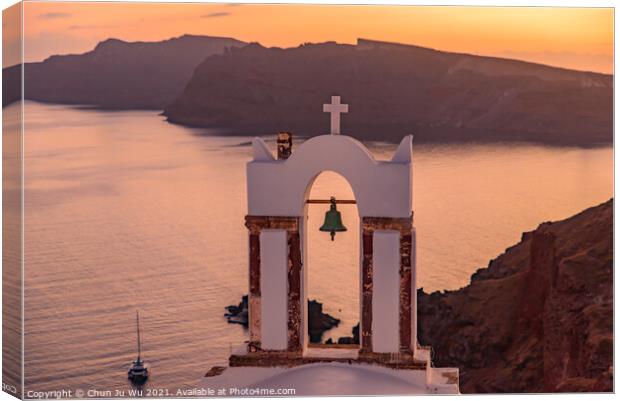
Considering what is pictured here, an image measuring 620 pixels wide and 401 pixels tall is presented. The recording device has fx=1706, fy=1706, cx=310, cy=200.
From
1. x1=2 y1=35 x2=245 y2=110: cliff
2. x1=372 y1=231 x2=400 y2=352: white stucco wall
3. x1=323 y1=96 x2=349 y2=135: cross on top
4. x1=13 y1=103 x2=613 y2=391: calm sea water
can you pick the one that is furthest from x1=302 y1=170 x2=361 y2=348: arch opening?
x1=323 y1=96 x2=349 y2=135: cross on top

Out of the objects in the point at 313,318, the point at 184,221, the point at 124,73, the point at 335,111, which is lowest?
the point at 313,318

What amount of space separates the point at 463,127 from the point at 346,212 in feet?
7.60

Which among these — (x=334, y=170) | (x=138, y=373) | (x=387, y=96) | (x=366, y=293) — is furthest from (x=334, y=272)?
(x=334, y=170)

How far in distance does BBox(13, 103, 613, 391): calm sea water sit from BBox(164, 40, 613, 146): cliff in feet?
1.11

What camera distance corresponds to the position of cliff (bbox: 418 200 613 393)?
21.4 metres

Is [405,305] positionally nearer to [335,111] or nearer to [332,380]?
[332,380]

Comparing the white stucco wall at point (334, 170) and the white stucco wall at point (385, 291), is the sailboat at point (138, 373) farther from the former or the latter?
the white stucco wall at point (385, 291)

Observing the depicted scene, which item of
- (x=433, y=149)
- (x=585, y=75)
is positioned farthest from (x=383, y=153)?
(x=585, y=75)

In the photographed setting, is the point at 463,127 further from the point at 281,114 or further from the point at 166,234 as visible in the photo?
the point at 166,234

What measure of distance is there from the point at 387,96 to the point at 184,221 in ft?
12.6

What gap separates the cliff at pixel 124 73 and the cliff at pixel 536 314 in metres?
4.96

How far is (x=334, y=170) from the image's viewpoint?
17.2 m

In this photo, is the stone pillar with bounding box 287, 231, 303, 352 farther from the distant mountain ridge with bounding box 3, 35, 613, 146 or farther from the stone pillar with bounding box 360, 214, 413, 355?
the distant mountain ridge with bounding box 3, 35, 613, 146

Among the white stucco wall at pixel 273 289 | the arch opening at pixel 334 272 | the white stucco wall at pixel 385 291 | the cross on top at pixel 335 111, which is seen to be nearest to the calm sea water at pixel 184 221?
the arch opening at pixel 334 272
